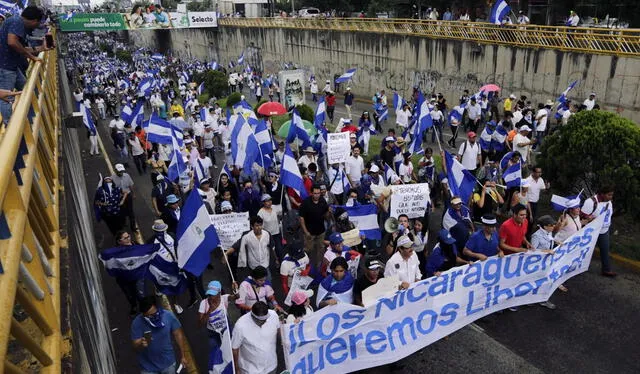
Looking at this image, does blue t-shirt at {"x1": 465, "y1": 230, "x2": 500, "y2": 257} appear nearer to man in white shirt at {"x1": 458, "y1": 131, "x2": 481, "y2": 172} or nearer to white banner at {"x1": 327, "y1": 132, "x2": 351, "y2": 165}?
white banner at {"x1": 327, "y1": 132, "x2": 351, "y2": 165}

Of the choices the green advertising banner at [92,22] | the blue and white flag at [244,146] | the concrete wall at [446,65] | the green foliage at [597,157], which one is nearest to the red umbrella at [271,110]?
the blue and white flag at [244,146]

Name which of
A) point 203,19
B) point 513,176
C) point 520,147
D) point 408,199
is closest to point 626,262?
point 513,176

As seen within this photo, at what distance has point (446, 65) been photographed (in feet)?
80.9

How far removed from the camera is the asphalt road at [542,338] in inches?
242

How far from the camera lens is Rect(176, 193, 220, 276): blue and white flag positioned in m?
6.17

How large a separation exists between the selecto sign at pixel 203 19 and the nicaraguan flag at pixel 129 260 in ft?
142

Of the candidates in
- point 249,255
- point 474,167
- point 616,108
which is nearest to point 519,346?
point 249,255

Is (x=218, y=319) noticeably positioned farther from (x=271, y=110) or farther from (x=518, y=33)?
(x=518, y=33)

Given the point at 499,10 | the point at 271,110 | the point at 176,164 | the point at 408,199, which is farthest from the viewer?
the point at 499,10

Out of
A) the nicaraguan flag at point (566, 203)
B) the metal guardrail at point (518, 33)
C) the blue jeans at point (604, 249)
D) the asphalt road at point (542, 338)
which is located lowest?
the asphalt road at point (542, 338)

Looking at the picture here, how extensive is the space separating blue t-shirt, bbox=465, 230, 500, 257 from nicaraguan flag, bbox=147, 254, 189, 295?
4.13 meters

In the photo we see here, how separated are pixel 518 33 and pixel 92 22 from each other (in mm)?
34228

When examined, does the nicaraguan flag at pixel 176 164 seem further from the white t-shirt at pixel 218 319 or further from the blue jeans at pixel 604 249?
the blue jeans at pixel 604 249

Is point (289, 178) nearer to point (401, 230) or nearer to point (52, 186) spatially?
point (401, 230)
